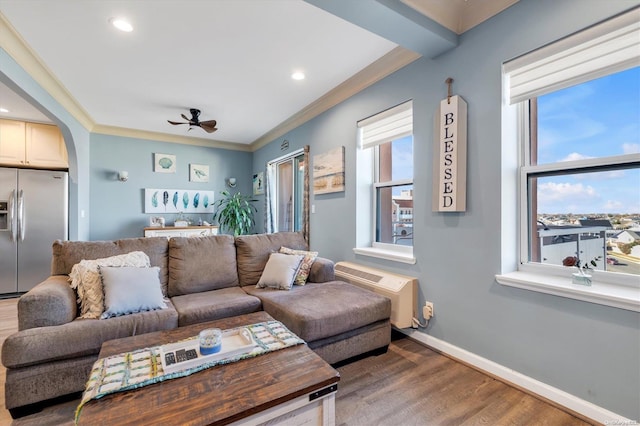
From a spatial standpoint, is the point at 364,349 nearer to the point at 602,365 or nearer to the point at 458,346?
the point at 458,346

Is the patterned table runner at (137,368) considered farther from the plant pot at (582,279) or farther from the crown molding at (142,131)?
the crown molding at (142,131)

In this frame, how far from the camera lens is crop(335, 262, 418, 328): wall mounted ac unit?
7.95 ft

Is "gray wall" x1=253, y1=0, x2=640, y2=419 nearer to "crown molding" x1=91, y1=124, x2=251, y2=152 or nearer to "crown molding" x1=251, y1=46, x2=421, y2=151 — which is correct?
"crown molding" x1=251, y1=46, x2=421, y2=151

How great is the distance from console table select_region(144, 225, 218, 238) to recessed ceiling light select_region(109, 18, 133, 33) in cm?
317

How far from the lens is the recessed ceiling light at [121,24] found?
7.16 feet

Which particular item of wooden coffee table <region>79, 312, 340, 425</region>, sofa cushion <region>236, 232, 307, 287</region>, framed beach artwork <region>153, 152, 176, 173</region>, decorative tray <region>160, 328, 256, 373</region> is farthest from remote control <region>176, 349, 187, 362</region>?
framed beach artwork <region>153, 152, 176, 173</region>

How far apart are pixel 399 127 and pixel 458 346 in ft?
6.44

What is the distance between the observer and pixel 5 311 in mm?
3301

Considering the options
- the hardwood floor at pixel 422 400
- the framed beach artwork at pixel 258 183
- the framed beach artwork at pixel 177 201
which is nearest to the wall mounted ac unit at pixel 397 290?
the hardwood floor at pixel 422 400

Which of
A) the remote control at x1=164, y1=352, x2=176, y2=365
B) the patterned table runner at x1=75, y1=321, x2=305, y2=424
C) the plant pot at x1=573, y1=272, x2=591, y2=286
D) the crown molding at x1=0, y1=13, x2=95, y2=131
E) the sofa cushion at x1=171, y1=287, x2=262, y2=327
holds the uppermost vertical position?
the crown molding at x1=0, y1=13, x2=95, y2=131

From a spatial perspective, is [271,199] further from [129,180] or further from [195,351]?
[195,351]

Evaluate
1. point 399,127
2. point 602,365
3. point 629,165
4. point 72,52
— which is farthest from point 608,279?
point 72,52

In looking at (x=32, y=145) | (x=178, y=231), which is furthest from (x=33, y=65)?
(x=178, y=231)

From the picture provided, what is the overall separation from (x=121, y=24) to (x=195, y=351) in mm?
2481
